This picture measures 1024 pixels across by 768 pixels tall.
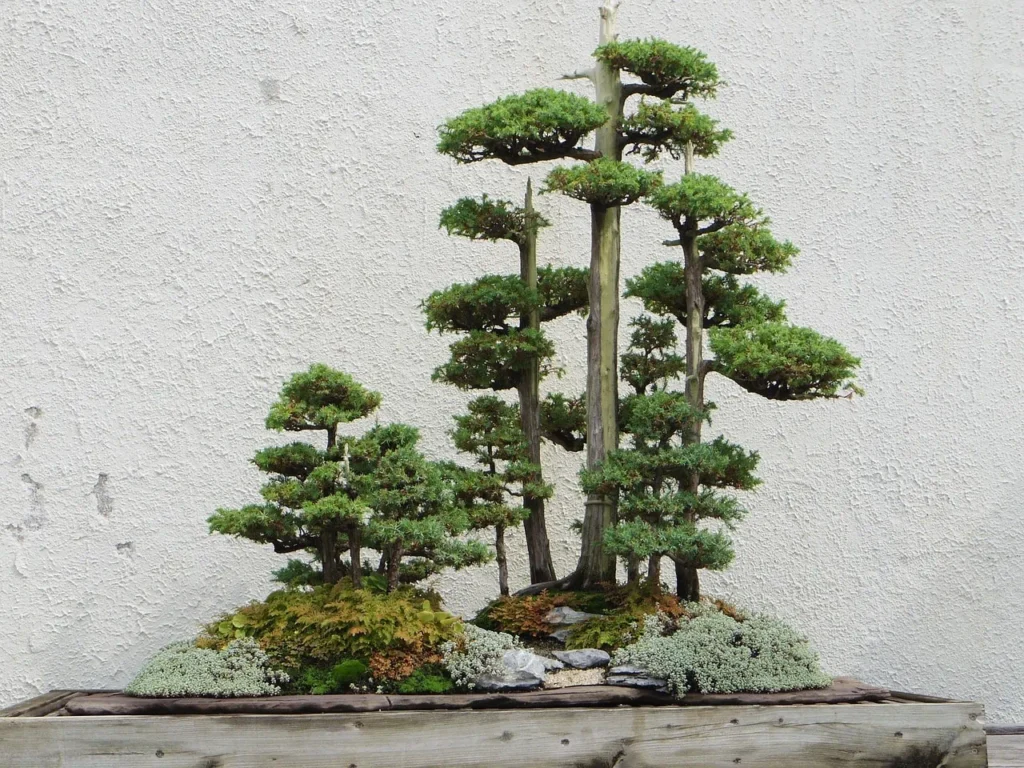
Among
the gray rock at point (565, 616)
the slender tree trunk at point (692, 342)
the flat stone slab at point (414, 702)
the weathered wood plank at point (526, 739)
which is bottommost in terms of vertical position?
the weathered wood plank at point (526, 739)

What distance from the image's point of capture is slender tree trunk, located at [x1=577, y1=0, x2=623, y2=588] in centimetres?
245

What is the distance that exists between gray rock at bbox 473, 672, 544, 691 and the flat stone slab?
0.03 meters

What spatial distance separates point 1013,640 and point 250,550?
2155 mm

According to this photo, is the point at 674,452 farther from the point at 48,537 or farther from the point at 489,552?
the point at 48,537

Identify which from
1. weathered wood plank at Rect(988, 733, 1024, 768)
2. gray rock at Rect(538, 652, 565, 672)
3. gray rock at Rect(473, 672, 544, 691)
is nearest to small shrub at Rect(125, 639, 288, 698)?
gray rock at Rect(473, 672, 544, 691)

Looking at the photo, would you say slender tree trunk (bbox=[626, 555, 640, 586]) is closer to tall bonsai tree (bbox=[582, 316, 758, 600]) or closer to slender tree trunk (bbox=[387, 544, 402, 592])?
tall bonsai tree (bbox=[582, 316, 758, 600])

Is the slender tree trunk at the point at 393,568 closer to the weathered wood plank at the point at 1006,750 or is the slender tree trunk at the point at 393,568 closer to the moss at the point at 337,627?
the moss at the point at 337,627

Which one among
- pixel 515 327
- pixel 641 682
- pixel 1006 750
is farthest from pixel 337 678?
pixel 1006 750

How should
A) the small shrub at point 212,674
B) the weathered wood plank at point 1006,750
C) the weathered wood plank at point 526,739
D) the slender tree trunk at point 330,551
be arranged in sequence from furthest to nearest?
the weathered wood plank at point 1006,750 → the slender tree trunk at point 330,551 → the small shrub at point 212,674 → the weathered wood plank at point 526,739

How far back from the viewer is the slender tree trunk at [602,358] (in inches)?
96.5

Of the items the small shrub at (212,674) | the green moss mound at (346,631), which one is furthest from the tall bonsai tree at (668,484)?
the small shrub at (212,674)

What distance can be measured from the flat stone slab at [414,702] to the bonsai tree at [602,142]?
0.42 metres

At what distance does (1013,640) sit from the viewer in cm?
309

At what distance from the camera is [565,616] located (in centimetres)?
234
